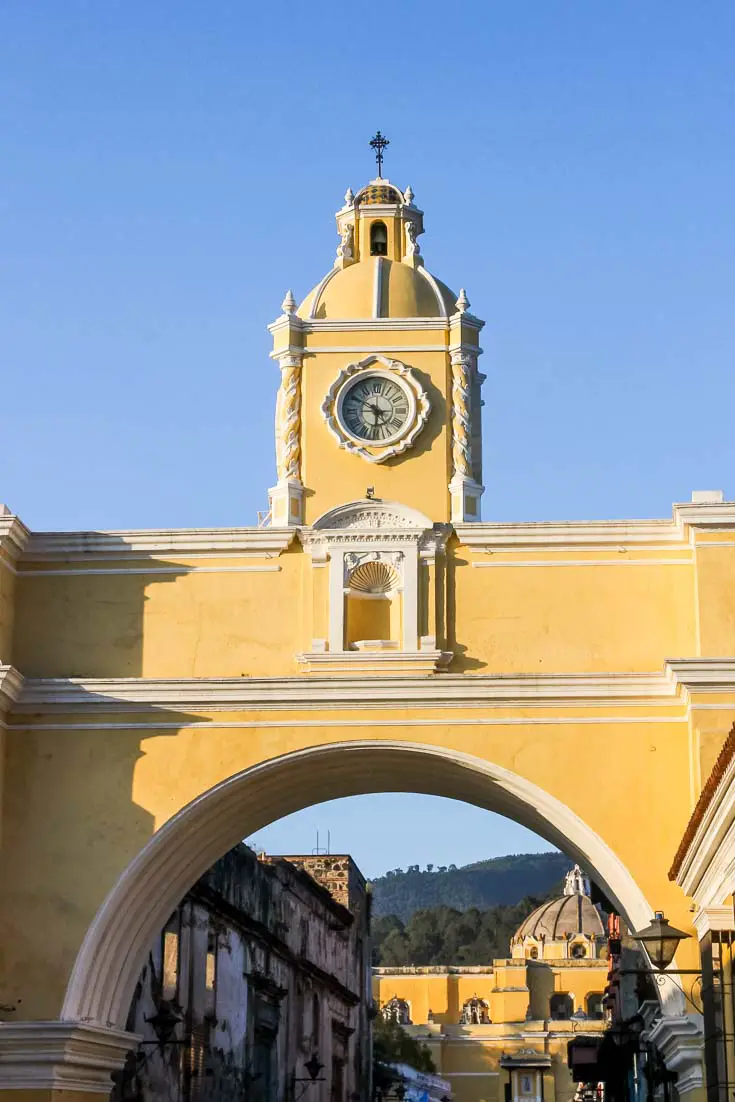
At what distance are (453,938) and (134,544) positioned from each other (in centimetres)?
9309

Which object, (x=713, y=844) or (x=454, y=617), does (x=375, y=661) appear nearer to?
(x=454, y=617)

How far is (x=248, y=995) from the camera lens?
2608 centimetres

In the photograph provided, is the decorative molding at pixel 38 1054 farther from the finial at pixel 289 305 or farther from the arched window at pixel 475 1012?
the arched window at pixel 475 1012

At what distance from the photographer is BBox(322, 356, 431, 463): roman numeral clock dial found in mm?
17969

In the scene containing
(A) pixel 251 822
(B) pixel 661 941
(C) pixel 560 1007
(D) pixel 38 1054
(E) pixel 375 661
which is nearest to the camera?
(B) pixel 661 941

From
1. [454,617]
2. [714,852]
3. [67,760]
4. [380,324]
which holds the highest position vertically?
[380,324]

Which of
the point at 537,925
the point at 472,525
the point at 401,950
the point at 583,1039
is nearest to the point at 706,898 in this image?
the point at 472,525

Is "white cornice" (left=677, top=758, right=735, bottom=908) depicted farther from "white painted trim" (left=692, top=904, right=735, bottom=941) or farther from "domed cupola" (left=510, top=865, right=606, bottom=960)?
"domed cupola" (left=510, top=865, right=606, bottom=960)

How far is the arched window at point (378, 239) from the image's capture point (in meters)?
19.2

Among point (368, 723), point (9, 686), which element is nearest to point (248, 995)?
point (368, 723)

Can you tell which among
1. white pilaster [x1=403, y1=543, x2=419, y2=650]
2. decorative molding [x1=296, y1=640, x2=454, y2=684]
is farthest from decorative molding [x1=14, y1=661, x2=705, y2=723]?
white pilaster [x1=403, y1=543, x2=419, y2=650]

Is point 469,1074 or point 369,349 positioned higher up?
point 369,349

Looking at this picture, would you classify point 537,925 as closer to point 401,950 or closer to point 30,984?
point 401,950

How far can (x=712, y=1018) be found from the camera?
1449cm
